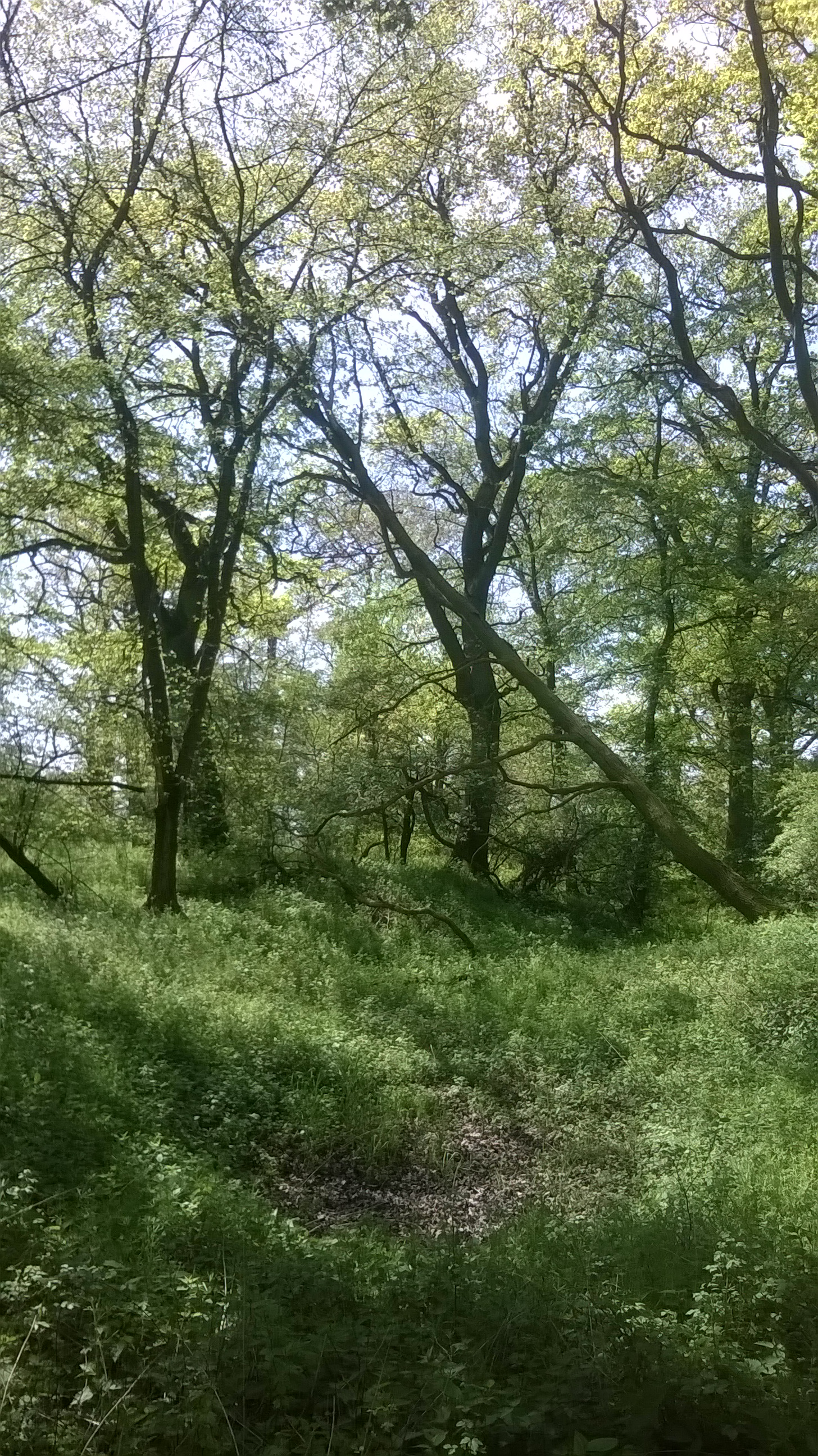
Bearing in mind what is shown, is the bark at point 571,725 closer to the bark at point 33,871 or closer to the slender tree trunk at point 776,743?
the slender tree trunk at point 776,743

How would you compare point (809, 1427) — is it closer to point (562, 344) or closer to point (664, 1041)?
point (664, 1041)

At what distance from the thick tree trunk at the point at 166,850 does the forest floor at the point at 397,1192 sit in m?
0.57

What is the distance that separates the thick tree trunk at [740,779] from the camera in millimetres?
18906

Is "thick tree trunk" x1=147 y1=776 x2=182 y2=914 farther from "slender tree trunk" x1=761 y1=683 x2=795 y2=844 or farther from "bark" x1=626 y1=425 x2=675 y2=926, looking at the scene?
"slender tree trunk" x1=761 y1=683 x2=795 y2=844

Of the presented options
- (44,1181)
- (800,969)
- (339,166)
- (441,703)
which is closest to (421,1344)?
(44,1181)

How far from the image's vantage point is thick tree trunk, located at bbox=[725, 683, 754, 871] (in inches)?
744

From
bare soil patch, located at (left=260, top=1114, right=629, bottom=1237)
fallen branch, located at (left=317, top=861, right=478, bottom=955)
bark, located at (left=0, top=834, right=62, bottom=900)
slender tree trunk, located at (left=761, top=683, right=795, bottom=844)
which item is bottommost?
bare soil patch, located at (left=260, top=1114, right=629, bottom=1237)

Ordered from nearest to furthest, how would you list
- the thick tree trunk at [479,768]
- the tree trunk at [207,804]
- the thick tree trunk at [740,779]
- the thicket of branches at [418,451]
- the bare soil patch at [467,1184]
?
1. the bare soil patch at [467,1184]
2. the thicket of branches at [418,451]
3. the tree trunk at [207,804]
4. the thick tree trunk at [479,768]
5. the thick tree trunk at [740,779]

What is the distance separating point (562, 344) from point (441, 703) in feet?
25.3

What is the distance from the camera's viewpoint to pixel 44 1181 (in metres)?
5.72

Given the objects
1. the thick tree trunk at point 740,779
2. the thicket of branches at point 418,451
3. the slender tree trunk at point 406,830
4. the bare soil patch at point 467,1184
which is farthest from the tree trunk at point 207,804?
the bare soil patch at point 467,1184

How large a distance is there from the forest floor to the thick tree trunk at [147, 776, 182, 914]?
57 centimetres

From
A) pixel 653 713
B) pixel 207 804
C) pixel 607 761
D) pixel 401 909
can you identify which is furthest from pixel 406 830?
pixel 607 761

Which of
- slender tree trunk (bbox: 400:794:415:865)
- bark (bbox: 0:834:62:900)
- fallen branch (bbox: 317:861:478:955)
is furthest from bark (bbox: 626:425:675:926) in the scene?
bark (bbox: 0:834:62:900)
